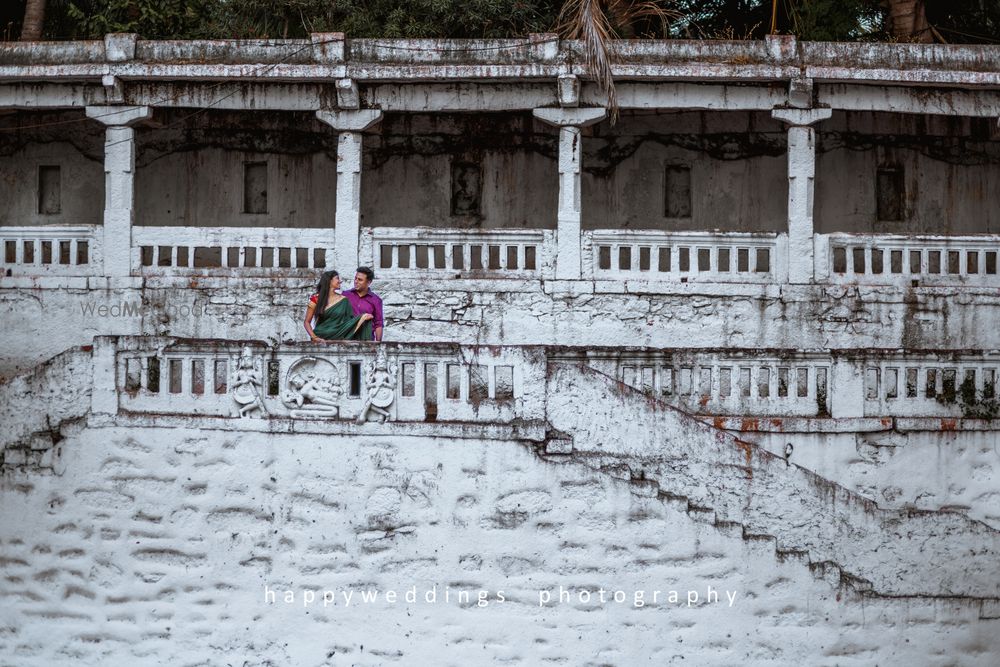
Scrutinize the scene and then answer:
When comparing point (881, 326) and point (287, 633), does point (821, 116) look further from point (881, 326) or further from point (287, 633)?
point (287, 633)

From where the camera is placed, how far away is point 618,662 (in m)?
11.8

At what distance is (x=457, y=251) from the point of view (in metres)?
17.6

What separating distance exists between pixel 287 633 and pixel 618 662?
267cm

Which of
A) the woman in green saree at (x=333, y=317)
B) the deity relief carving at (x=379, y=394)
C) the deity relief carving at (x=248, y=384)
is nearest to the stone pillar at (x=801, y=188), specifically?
the woman in green saree at (x=333, y=317)

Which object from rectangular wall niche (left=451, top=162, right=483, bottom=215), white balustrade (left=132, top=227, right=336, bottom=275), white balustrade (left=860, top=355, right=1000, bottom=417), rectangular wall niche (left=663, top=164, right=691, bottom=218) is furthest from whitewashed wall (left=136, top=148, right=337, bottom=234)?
white balustrade (left=860, top=355, right=1000, bottom=417)

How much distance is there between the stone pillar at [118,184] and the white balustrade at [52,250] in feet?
0.64

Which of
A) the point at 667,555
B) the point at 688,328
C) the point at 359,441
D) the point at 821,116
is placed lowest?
the point at 667,555

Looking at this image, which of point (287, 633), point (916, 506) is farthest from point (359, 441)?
point (916, 506)

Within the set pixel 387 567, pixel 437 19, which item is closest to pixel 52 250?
pixel 437 19

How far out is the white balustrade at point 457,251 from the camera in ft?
57.1

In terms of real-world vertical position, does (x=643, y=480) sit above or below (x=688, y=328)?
below

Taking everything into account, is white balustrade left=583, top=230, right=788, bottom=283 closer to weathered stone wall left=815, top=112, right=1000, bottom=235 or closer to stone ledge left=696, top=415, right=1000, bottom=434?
weathered stone wall left=815, top=112, right=1000, bottom=235

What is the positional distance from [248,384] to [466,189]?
27.5 ft

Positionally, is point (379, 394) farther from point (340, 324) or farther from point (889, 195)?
point (889, 195)
